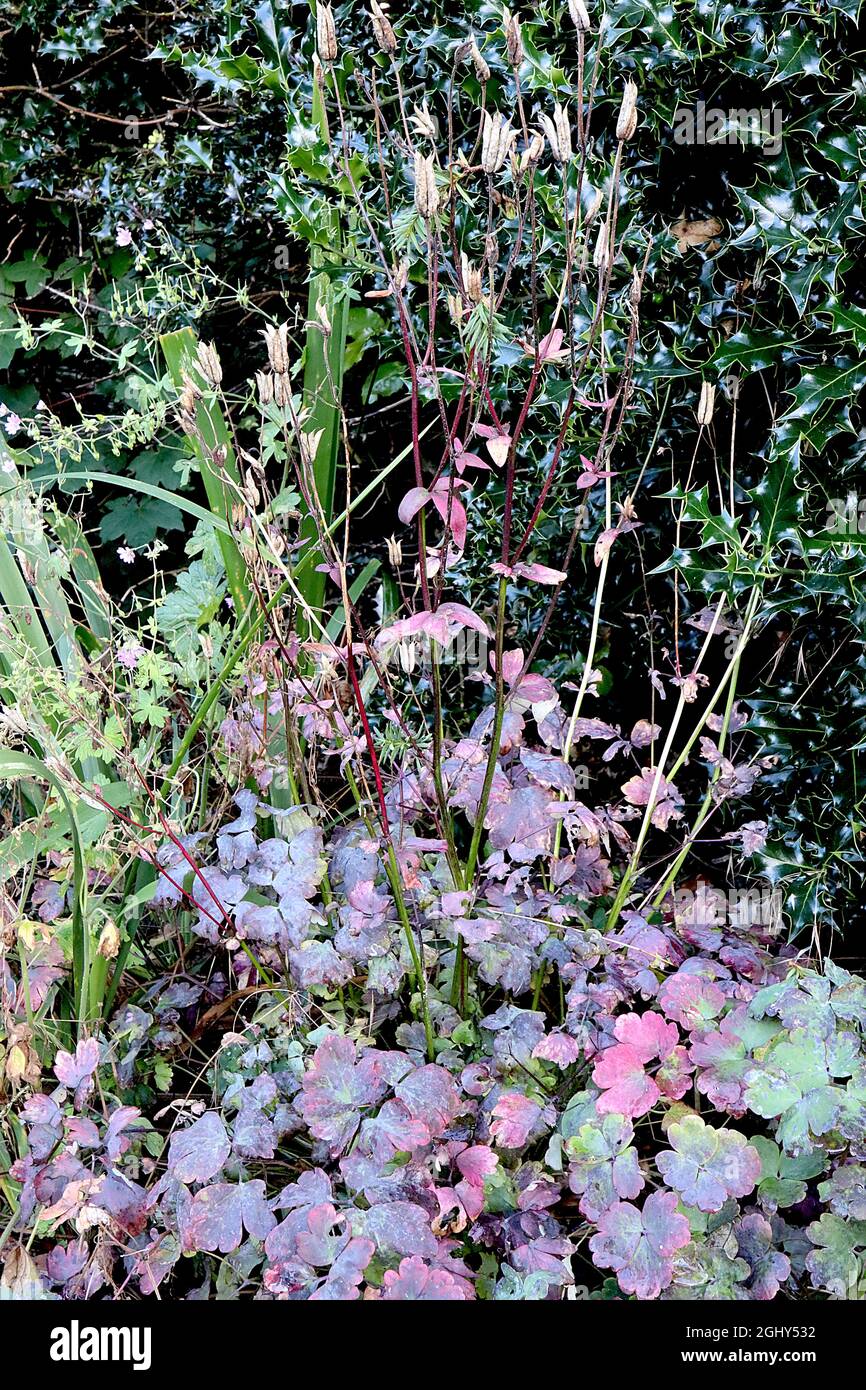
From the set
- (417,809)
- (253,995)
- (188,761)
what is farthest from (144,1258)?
(188,761)

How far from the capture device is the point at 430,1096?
1330 mm

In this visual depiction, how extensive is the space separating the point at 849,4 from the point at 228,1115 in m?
1.80

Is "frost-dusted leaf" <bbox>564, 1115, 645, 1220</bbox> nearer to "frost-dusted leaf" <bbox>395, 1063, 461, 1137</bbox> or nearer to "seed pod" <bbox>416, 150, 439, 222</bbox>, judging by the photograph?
"frost-dusted leaf" <bbox>395, 1063, 461, 1137</bbox>

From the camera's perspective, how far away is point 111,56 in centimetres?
284

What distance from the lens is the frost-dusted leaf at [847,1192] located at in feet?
4.32

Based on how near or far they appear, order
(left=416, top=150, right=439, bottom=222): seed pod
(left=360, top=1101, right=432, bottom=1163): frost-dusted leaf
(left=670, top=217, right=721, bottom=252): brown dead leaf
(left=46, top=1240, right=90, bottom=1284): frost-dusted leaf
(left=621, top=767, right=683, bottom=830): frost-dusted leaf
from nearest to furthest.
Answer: (left=416, top=150, right=439, bottom=222): seed pod < (left=360, top=1101, right=432, bottom=1163): frost-dusted leaf < (left=46, top=1240, right=90, bottom=1284): frost-dusted leaf < (left=621, top=767, right=683, bottom=830): frost-dusted leaf < (left=670, top=217, right=721, bottom=252): brown dead leaf

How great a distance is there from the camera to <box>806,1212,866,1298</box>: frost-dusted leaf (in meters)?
1.30

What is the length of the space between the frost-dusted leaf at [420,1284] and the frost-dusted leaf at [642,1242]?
17cm

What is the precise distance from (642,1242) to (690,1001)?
31 centimetres

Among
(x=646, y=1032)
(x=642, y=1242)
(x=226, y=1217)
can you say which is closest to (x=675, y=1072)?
(x=646, y=1032)

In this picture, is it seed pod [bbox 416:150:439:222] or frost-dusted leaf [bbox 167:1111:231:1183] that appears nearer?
seed pod [bbox 416:150:439:222]

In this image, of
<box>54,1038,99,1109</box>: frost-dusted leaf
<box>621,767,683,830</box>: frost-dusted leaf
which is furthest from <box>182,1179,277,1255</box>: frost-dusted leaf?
<box>621,767,683,830</box>: frost-dusted leaf

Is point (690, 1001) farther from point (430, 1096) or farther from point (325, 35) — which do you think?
point (325, 35)

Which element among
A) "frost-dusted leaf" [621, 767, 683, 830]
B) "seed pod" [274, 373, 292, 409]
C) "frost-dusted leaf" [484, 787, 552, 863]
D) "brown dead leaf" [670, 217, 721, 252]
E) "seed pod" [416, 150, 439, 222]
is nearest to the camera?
"seed pod" [416, 150, 439, 222]
